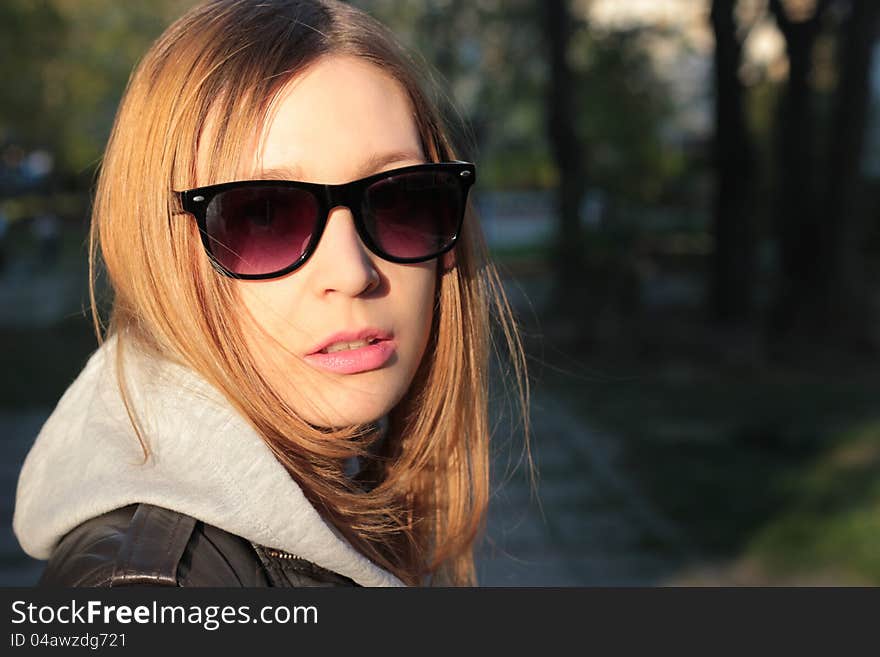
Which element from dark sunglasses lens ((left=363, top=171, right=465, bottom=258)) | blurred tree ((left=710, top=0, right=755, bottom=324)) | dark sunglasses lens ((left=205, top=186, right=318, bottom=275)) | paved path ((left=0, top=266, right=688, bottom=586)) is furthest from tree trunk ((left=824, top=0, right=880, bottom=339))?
dark sunglasses lens ((left=205, top=186, right=318, bottom=275))

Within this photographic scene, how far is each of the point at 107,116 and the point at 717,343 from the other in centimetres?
2251

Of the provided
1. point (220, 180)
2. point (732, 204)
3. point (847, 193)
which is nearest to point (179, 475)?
point (220, 180)

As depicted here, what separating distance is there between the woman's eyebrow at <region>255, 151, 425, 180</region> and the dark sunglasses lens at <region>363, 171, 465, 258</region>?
2 cm

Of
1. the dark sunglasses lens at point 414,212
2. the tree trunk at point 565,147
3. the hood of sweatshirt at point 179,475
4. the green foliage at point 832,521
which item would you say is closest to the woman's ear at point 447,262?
the dark sunglasses lens at point 414,212

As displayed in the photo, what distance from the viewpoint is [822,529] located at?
5.84 m

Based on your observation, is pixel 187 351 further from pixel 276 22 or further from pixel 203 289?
pixel 276 22

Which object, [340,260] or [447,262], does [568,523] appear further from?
[340,260]

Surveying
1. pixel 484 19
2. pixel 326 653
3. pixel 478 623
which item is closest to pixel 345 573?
pixel 326 653

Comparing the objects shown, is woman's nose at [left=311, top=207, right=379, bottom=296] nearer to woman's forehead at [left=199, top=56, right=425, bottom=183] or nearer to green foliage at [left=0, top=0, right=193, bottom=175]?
woman's forehead at [left=199, top=56, right=425, bottom=183]

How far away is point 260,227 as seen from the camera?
123 cm

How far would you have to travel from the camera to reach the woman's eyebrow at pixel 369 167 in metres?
1.23

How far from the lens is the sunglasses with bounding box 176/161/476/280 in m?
1.22

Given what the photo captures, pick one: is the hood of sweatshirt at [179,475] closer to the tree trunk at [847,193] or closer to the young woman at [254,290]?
the young woman at [254,290]

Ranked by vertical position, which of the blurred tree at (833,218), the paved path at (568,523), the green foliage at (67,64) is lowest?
the paved path at (568,523)
